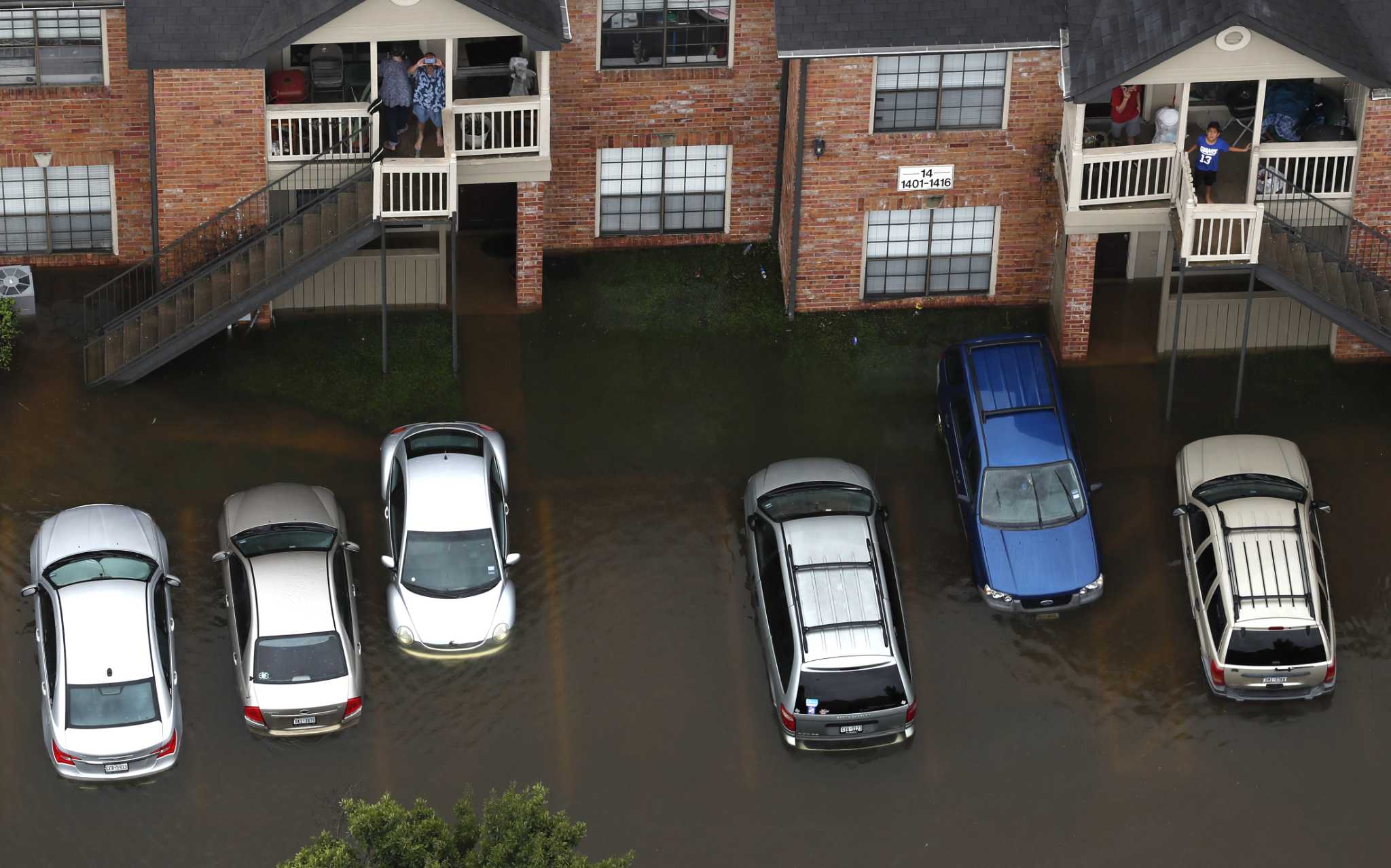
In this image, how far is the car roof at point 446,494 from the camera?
36.1 metres

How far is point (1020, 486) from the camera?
121ft

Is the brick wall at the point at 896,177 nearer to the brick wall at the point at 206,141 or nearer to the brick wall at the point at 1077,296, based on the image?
the brick wall at the point at 1077,296

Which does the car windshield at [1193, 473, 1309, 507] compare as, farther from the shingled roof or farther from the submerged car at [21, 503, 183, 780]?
the submerged car at [21, 503, 183, 780]

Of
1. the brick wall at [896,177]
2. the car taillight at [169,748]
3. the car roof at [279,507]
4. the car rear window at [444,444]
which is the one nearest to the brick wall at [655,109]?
the brick wall at [896,177]

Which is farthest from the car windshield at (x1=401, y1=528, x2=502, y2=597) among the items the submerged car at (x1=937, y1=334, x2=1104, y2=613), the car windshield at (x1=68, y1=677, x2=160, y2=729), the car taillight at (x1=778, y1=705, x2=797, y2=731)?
the submerged car at (x1=937, y1=334, x2=1104, y2=613)

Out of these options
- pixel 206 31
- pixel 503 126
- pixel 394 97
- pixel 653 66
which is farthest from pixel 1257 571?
pixel 206 31

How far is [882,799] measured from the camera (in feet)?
114

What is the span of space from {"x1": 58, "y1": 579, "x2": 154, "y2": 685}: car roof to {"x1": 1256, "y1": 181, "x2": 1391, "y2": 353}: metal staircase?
1752 cm

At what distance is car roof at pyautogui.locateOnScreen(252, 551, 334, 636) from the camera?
34.6 metres

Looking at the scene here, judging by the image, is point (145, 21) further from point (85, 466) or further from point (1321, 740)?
point (1321, 740)

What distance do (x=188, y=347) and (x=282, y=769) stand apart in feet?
24.1

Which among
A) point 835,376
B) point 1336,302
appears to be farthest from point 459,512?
point 1336,302

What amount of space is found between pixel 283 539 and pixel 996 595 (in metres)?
10.5

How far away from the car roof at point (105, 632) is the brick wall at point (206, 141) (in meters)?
6.95
